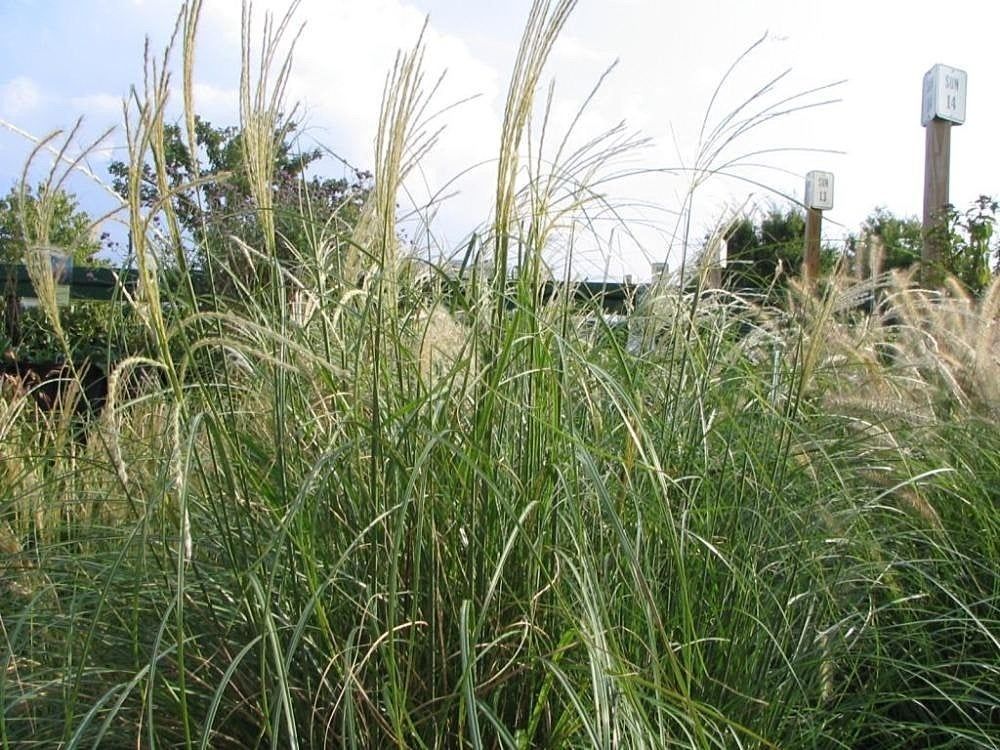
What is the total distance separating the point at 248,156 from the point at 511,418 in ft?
1.92

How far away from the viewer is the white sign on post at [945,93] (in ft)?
22.4

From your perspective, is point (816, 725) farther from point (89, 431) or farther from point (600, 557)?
point (89, 431)

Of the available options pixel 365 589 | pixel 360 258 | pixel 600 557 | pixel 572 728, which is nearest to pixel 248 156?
pixel 360 258

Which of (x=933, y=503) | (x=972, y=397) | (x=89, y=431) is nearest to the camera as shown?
(x=933, y=503)

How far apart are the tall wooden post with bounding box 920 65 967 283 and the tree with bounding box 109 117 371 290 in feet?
14.1

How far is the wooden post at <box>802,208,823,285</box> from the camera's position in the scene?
2.86 metres

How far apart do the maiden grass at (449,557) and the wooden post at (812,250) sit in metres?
0.85

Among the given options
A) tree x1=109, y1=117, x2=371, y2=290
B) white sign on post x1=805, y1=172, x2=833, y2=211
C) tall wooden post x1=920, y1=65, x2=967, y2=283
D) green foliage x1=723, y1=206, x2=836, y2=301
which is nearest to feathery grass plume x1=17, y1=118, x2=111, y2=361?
tree x1=109, y1=117, x2=371, y2=290

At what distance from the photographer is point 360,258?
1.97m

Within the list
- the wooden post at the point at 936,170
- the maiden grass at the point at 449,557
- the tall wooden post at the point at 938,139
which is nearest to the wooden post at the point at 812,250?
the maiden grass at the point at 449,557

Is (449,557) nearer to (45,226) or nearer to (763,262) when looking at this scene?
(45,226)

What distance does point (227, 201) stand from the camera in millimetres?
4926

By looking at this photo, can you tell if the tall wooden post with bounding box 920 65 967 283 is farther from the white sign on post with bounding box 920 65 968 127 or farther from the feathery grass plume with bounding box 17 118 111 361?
the feathery grass plume with bounding box 17 118 111 361

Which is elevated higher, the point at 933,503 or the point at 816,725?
the point at 933,503
